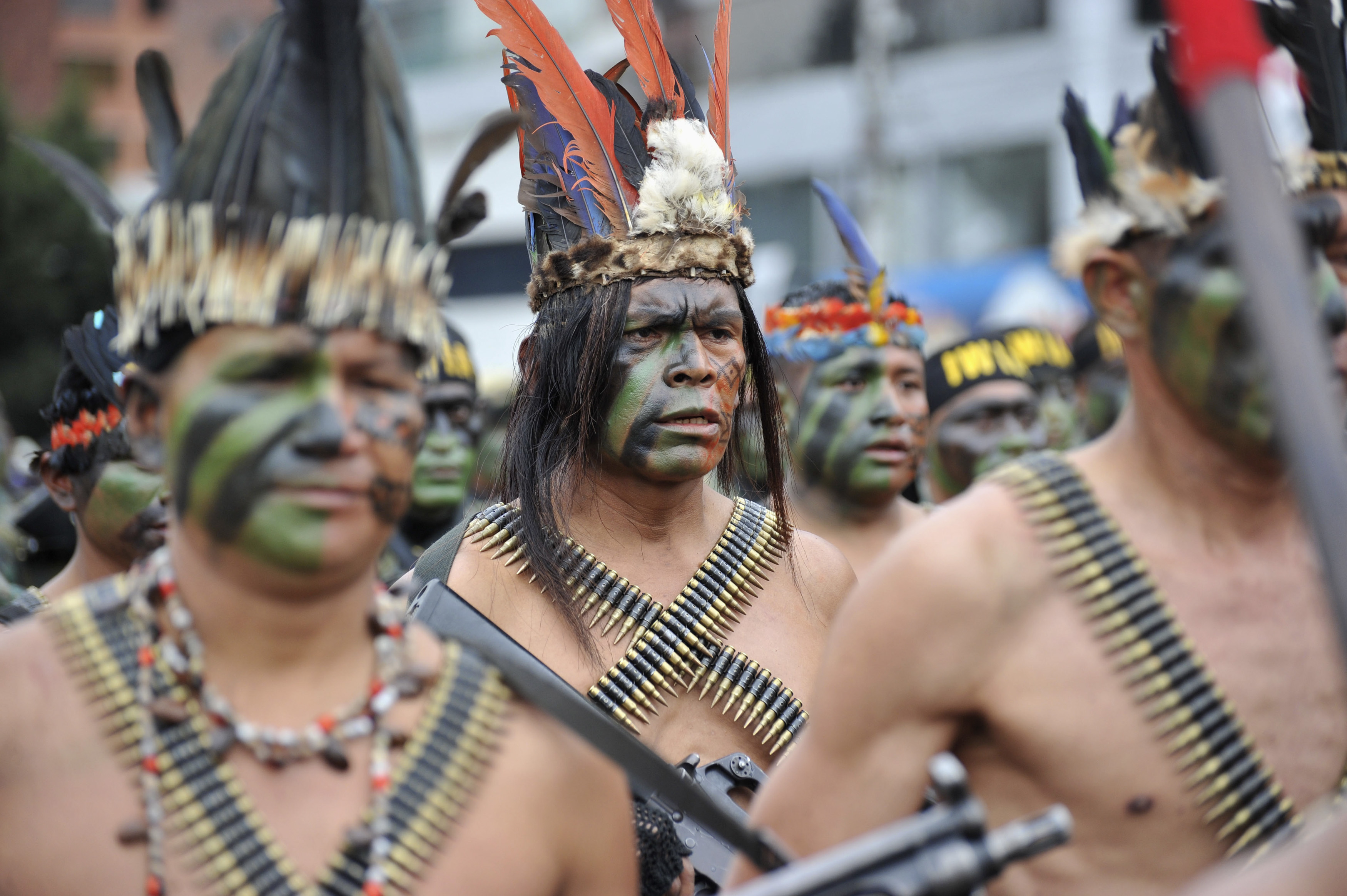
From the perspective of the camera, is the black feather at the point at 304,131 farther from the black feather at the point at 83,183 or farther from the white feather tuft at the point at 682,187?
the white feather tuft at the point at 682,187

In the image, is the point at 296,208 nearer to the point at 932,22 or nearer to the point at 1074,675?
the point at 1074,675

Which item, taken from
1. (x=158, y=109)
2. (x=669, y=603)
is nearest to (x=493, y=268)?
(x=669, y=603)

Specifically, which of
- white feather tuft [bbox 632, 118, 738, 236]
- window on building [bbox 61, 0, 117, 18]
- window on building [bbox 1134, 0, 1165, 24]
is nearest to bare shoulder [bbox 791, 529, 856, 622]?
white feather tuft [bbox 632, 118, 738, 236]

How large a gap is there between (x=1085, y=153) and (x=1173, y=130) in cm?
24

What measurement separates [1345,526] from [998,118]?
28.2m

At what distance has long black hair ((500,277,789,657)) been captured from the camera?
427 centimetres

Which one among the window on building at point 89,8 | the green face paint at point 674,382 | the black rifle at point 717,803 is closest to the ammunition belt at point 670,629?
the black rifle at point 717,803

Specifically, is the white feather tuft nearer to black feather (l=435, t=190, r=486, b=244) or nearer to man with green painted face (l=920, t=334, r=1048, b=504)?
black feather (l=435, t=190, r=486, b=244)

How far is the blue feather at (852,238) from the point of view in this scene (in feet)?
22.0

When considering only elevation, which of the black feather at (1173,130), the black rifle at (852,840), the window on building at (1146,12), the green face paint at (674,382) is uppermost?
the window on building at (1146,12)

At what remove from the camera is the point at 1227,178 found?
1.92 metres

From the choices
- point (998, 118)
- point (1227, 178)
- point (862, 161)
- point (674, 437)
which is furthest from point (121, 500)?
point (998, 118)

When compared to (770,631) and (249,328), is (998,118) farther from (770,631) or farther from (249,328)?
(249,328)

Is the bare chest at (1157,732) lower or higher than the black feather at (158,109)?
lower
